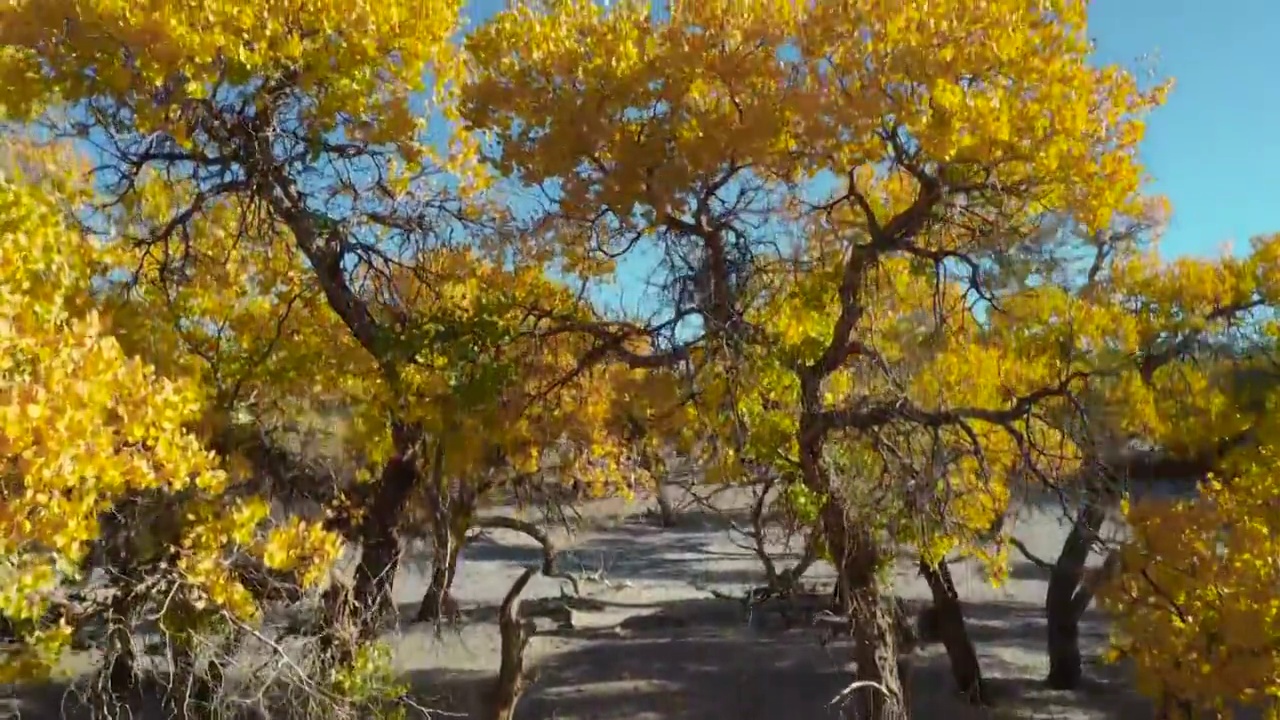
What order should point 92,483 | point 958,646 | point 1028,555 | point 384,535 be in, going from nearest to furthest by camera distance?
point 92,483
point 384,535
point 958,646
point 1028,555

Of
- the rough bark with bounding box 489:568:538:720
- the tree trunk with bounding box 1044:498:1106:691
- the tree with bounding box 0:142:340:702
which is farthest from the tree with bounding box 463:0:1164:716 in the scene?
the tree trunk with bounding box 1044:498:1106:691

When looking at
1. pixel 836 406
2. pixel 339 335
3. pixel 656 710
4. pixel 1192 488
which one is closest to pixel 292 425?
pixel 339 335

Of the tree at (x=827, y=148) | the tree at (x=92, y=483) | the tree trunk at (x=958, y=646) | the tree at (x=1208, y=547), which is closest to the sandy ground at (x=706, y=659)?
the tree trunk at (x=958, y=646)

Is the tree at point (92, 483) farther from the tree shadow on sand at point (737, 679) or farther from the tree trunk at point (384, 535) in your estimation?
the tree shadow on sand at point (737, 679)

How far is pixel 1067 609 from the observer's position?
12344 mm

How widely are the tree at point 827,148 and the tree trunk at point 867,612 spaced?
0.02m

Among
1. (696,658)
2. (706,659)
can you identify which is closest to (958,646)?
(706,659)

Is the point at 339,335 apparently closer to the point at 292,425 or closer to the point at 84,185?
the point at 292,425

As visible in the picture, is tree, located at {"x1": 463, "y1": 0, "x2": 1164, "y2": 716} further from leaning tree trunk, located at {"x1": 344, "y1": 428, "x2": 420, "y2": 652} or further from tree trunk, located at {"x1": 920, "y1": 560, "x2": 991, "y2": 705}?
tree trunk, located at {"x1": 920, "y1": 560, "x2": 991, "y2": 705}

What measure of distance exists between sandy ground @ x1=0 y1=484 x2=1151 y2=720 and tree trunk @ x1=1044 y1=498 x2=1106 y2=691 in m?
0.29

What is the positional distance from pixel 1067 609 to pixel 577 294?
25.9 feet

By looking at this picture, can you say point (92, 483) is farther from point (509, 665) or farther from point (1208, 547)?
point (1208, 547)

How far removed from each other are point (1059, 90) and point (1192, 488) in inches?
267

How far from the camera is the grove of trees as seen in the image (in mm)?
6414
